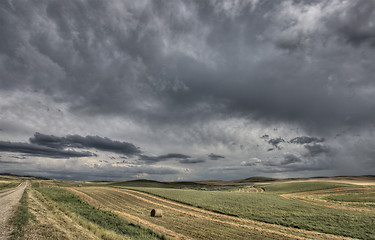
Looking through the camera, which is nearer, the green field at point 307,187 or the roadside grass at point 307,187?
the roadside grass at point 307,187

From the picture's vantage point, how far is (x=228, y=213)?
32.2m

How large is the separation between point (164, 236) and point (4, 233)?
12178 mm

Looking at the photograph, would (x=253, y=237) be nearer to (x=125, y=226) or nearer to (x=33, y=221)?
(x=125, y=226)

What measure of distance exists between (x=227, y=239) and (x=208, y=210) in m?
16.7

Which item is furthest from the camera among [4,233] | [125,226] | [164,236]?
[125,226]

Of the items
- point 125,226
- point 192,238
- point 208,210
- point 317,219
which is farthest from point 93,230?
point 317,219

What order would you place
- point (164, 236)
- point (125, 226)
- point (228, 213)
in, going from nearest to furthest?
point (164, 236) → point (125, 226) → point (228, 213)

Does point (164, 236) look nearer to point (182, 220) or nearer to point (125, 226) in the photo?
point (125, 226)

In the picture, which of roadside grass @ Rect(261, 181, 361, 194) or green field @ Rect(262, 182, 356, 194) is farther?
green field @ Rect(262, 182, 356, 194)

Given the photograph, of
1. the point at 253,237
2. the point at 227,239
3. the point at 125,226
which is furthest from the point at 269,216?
the point at 125,226

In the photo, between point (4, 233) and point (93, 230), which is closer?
point (4, 233)

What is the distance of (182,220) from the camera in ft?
87.8

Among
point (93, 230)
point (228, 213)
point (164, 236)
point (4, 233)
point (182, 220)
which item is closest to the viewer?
point (4, 233)

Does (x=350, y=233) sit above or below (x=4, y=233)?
below
